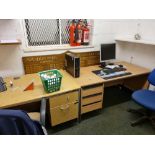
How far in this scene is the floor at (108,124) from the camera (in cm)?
194

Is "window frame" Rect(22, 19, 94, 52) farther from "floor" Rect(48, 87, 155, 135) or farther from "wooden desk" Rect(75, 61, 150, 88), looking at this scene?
"floor" Rect(48, 87, 155, 135)

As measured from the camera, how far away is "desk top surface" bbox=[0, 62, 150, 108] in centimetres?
150

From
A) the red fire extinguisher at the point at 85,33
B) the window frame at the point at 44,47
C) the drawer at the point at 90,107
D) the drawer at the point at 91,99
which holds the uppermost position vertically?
the red fire extinguisher at the point at 85,33

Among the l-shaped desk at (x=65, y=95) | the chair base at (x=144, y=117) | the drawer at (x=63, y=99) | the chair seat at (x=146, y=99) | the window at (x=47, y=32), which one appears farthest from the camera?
the window at (x=47, y=32)

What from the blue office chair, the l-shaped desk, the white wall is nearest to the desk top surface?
the l-shaped desk

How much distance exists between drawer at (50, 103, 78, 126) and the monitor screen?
3.31 feet

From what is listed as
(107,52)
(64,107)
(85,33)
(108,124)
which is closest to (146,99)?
(108,124)

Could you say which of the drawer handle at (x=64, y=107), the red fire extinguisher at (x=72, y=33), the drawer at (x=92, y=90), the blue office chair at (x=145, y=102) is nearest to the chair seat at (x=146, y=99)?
the blue office chair at (x=145, y=102)

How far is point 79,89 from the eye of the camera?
5.97 ft

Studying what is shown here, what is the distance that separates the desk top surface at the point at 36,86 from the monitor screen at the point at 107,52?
0.29 metres

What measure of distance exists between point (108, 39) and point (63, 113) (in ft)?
5.48

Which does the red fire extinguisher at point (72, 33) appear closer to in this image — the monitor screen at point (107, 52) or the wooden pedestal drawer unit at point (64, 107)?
the monitor screen at point (107, 52)

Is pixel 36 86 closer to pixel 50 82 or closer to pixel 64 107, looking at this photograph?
pixel 50 82
